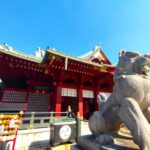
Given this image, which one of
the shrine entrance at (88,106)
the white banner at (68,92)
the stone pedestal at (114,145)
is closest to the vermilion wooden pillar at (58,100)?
the white banner at (68,92)

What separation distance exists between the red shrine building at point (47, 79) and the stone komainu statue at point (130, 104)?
5008mm

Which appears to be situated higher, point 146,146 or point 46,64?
point 46,64

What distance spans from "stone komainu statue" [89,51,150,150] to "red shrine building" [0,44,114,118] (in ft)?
16.4

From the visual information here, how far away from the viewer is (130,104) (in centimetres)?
147

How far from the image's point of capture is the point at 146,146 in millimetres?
1201

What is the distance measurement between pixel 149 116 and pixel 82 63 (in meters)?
→ 6.43

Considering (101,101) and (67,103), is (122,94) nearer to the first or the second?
(101,101)

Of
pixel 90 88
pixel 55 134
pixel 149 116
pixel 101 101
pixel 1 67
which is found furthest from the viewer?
pixel 90 88

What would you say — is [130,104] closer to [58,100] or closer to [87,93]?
[58,100]

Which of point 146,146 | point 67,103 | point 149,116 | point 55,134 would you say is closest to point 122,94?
point 149,116

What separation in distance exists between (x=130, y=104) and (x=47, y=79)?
871 cm

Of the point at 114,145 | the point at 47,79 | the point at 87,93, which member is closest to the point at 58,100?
the point at 47,79

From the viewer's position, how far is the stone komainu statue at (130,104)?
4.39 feet

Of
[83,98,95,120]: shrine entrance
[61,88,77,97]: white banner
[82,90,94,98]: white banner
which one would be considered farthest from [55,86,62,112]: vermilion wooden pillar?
[83,98,95,120]: shrine entrance
